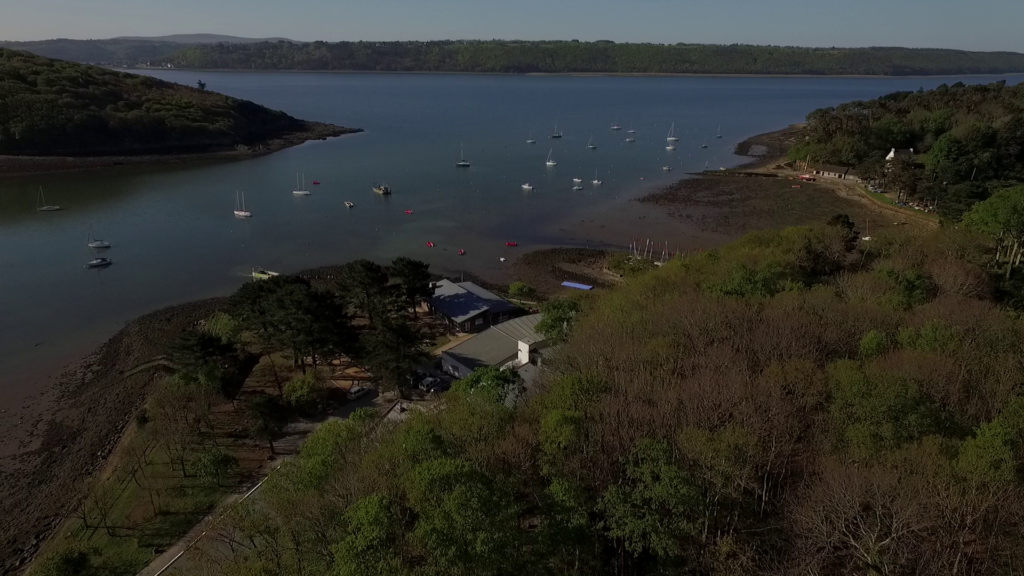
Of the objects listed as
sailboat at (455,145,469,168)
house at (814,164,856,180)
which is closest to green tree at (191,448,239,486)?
sailboat at (455,145,469,168)

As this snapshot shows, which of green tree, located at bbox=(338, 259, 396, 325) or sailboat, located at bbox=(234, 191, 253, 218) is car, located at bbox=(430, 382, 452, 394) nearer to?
green tree, located at bbox=(338, 259, 396, 325)

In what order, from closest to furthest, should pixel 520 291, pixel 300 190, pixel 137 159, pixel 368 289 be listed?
pixel 368 289 → pixel 520 291 → pixel 300 190 → pixel 137 159

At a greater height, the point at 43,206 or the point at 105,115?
the point at 105,115

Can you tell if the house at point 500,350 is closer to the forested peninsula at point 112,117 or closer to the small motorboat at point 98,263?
the small motorboat at point 98,263

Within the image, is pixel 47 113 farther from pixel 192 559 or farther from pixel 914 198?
pixel 914 198

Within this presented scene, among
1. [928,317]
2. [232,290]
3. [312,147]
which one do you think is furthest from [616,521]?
[312,147]

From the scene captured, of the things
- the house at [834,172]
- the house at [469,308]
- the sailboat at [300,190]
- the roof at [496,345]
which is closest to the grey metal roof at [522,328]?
the roof at [496,345]

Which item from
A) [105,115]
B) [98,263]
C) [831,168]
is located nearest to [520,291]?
[98,263]

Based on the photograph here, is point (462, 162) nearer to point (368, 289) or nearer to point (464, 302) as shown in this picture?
point (464, 302)
